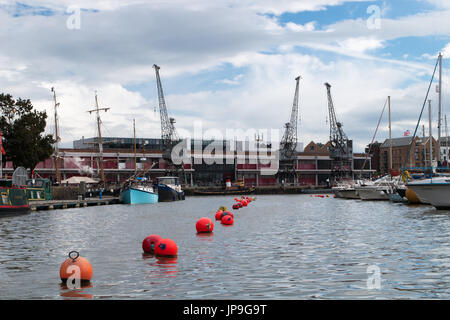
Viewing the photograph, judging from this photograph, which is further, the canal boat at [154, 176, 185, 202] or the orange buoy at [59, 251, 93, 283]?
the canal boat at [154, 176, 185, 202]

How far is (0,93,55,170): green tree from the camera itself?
220 feet

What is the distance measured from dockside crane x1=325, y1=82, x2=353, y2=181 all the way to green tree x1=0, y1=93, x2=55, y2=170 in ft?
383

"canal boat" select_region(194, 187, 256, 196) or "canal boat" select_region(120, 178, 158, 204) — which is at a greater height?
"canal boat" select_region(120, 178, 158, 204)

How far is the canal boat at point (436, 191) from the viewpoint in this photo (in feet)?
145

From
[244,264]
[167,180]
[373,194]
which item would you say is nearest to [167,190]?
[167,180]

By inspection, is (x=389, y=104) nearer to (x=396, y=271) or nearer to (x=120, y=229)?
(x=120, y=229)

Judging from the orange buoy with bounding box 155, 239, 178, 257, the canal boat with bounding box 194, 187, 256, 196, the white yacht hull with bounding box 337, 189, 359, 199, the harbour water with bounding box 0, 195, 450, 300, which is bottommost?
the canal boat with bounding box 194, 187, 256, 196

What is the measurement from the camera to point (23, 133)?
66438 mm

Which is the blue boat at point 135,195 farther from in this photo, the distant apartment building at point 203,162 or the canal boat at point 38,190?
the distant apartment building at point 203,162

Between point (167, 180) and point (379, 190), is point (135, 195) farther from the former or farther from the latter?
point (379, 190)

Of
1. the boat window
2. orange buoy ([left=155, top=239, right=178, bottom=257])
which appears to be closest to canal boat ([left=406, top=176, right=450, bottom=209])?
orange buoy ([left=155, top=239, right=178, bottom=257])

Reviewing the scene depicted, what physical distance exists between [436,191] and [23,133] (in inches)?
1854

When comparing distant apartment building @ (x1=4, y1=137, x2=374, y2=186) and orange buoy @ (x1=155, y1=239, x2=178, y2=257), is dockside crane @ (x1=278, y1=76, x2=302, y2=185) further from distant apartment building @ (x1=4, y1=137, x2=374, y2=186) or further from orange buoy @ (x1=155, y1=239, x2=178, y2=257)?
orange buoy @ (x1=155, y1=239, x2=178, y2=257)
